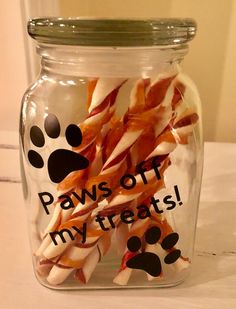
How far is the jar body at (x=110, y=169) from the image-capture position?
0.36m

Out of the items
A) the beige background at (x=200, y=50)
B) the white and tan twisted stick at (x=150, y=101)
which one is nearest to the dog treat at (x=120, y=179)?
the white and tan twisted stick at (x=150, y=101)

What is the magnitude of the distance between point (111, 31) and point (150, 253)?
0.19 meters

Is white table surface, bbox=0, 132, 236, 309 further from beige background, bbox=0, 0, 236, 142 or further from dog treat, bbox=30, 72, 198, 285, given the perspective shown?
beige background, bbox=0, 0, 236, 142

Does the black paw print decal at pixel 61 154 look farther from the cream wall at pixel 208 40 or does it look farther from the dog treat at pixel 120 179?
the cream wall at pixel 208 40

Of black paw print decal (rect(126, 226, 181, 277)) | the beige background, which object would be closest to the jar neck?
black paw print decal (rect(126, 226, 181, 277))

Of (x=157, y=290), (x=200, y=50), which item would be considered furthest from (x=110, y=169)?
(x=200, y=50)

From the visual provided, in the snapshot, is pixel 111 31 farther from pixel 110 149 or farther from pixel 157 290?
pixel 157 290

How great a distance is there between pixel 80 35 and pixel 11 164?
15.1 inches

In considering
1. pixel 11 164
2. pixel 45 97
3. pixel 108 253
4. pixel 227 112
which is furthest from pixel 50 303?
pixel 227 112

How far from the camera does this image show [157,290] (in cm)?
39

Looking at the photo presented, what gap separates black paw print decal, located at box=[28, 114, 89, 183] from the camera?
0.36 meters

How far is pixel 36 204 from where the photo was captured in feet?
1.37

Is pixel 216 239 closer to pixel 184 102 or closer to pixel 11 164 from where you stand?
pixel 184 102

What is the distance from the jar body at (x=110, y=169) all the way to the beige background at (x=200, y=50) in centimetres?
38
